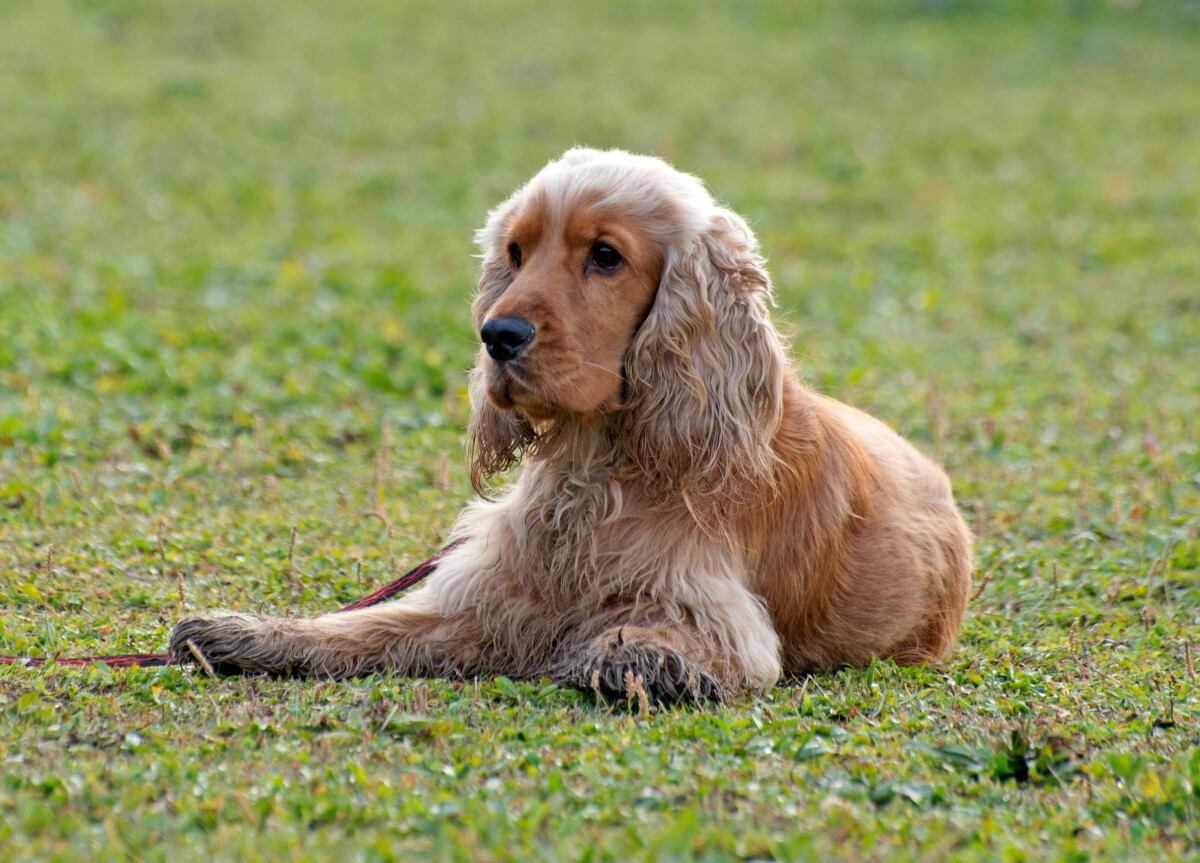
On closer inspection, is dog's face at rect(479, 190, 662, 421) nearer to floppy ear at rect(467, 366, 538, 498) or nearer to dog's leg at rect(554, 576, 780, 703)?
floppy ear at rect(467, 366, 538, 498)

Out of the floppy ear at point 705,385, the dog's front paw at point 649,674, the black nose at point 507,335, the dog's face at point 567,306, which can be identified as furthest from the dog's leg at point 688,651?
the black nose at point 507,335

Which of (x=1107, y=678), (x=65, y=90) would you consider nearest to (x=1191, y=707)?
(x=1107, y=678)

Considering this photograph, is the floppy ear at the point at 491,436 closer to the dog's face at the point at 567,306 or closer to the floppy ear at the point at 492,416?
the floppy ear at the point at 492,416

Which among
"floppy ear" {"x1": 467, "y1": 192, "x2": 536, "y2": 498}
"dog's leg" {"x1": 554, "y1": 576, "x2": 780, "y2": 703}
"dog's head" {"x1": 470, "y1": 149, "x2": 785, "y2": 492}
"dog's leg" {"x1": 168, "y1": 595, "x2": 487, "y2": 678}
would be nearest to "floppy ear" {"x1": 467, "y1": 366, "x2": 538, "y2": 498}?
"floppy ear" {"x1": 467, "y1": 192, "x2": 536, "y2": 498}

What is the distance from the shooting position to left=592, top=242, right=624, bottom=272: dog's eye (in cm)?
434

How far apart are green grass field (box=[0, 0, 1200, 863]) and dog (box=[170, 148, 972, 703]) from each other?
0.70ft

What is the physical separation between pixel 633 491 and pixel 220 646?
1.39 metres

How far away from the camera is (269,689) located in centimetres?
410

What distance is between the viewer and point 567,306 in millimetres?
4188

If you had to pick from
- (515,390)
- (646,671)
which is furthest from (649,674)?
(515,390)

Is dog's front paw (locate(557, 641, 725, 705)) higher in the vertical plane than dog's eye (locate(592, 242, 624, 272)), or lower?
lower

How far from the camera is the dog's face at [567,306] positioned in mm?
4070

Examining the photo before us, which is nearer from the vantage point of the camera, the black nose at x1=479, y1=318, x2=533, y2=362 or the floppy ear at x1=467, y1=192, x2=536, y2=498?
the black nose at x1=479, y1=318, x2=533, y2=362

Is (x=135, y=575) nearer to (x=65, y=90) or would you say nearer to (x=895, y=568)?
(x=895, y=568)
